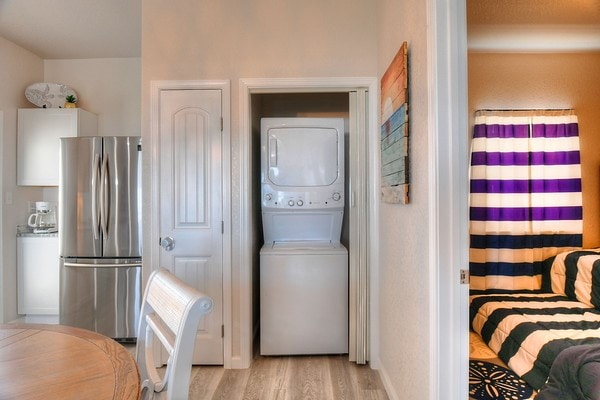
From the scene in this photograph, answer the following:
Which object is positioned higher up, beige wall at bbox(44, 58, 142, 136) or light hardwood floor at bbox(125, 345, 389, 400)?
beige wall at bbox(44, 58, 142, 136)

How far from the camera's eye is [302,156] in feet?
9.20

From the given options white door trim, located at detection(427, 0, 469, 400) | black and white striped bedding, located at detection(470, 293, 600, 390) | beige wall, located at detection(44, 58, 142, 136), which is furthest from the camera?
beige wall, located at detection(44, 58, 142, 136)

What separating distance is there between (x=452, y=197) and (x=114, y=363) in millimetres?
1216

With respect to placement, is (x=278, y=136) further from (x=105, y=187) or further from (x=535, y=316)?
(x=535, y=316)

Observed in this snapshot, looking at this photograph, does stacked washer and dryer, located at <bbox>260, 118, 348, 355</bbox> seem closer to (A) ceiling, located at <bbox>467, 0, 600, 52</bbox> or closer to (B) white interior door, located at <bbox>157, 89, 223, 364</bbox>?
(B) white interior door, located at <bbox>157, 89, 223, 364</bbox>

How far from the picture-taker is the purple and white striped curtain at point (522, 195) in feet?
9.76

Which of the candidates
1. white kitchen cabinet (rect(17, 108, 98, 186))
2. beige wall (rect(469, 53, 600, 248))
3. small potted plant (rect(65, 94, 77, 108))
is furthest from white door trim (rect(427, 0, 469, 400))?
small potted plant (rect(65, 94, 77, 108))

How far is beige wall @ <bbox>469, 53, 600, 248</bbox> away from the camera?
9.89ft

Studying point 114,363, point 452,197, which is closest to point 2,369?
point 114,363

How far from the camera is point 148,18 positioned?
2443 mm

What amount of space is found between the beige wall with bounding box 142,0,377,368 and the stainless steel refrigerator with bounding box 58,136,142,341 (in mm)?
856

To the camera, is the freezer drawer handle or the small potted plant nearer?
the freezer drawer handle

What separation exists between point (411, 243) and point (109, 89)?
3668mm

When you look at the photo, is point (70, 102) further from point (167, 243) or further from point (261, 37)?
point (261, 37)
